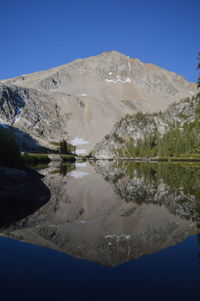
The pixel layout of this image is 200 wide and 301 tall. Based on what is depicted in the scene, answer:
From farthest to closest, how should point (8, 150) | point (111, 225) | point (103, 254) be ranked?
point (8, 150), point (111, 225), point (103, 254)

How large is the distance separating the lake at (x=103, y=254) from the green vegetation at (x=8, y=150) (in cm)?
2362

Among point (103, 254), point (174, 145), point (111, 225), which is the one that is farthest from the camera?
point (174, 145)

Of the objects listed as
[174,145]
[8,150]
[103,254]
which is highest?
[174,145]

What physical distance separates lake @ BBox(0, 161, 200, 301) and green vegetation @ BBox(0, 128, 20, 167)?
77.5 ft

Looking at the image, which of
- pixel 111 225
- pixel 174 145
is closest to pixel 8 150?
pixel 111 225

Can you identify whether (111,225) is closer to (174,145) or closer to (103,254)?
(103,254)

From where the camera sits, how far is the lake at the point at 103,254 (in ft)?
30.4

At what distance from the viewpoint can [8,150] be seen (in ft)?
149

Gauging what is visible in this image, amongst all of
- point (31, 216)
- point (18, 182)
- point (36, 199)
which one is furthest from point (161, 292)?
point (18, 182)

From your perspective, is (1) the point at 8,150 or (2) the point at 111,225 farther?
(1) the point at 8,150

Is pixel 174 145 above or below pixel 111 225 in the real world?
above

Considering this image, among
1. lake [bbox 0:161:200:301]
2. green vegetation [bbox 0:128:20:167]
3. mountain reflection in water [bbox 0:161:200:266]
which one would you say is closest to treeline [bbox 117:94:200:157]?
green vegetation [bbox 0:128:20:167]

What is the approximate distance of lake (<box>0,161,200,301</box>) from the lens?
9258mm

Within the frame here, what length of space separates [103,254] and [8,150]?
120 feet
